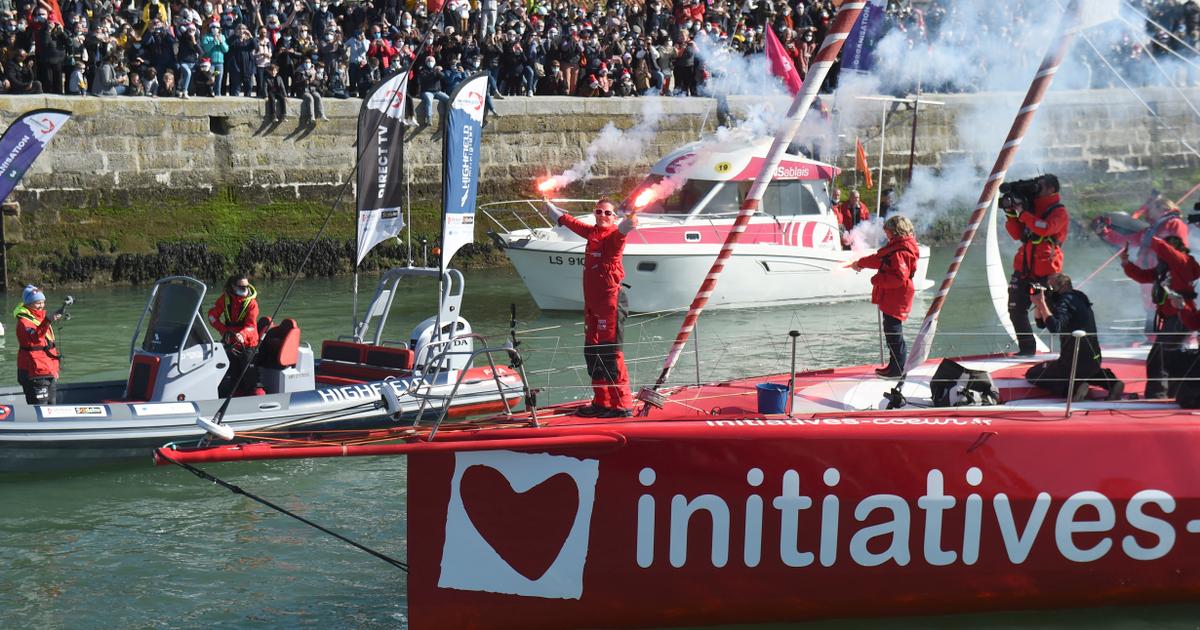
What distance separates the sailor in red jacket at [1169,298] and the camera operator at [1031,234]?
1.27 m

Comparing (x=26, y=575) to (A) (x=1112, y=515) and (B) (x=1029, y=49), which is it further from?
(B) (x=1029, y=49)

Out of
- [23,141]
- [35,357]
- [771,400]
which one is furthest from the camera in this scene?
[23,141]

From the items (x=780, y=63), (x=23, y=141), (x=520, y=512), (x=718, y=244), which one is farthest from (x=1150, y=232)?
(x=780, y=63)

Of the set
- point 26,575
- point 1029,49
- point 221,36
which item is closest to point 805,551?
point 26,575

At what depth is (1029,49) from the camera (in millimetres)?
12320

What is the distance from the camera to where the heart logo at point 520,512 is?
7.40 meters

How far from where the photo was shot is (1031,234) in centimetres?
995

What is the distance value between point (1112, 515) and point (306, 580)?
4.66 m

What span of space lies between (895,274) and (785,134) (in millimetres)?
1926

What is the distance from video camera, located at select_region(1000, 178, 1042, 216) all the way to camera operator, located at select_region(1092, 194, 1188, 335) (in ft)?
1.56

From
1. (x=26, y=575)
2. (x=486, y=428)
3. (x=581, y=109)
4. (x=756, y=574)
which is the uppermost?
(x=581, y=109)

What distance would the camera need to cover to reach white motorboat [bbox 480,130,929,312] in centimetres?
1903

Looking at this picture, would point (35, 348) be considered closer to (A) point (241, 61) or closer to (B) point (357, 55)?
(A) point (241, 61)

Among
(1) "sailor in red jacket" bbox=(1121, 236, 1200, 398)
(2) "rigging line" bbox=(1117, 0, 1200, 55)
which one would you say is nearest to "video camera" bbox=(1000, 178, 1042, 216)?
(2) "rigging line" bbox=(1117, 0, 1200, 55)
